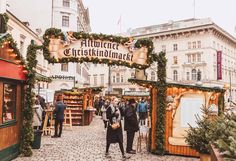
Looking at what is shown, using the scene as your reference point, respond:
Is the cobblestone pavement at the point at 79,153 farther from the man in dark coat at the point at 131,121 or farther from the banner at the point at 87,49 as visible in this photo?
the banner at the point at 87,49

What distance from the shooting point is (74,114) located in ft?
77.9

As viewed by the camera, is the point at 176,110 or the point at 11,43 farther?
the point at 176,110

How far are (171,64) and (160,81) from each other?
2256 inches

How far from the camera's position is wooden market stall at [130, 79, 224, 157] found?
12.0m

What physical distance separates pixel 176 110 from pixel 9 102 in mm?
5596

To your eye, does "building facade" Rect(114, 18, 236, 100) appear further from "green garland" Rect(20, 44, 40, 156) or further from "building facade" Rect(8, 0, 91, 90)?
"green garland" Rect(20, 44, 40, 156)

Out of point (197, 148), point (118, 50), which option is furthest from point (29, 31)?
point (197, 148)

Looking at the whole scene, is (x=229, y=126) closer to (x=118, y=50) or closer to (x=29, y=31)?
(x=118, y=50)

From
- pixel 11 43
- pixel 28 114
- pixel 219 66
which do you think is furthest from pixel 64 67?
pixel 11 43

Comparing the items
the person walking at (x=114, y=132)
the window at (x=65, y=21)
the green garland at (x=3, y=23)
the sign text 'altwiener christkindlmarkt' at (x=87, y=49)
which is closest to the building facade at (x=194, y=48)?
the window at (x=65, y=21)

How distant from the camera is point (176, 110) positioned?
1212 centimetres

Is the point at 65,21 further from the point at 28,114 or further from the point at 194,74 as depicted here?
the point at 28,114

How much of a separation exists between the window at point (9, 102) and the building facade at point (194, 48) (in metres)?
52.3

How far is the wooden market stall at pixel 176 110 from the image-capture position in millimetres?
11953
